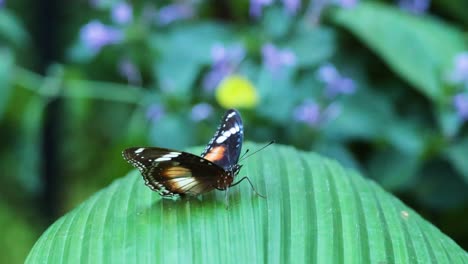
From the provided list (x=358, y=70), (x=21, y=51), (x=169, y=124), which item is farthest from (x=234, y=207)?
(x=21, y=51)

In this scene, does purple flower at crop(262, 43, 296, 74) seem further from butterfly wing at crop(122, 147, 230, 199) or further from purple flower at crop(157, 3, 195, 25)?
butterfly wing at crop(122, 147, 230, 199)

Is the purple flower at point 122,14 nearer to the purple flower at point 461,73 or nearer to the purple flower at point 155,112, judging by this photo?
the purple flower at point 155,112

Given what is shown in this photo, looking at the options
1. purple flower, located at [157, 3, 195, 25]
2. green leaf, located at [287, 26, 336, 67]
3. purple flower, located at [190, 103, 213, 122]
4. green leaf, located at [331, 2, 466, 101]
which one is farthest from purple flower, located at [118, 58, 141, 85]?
green leaf, located at [331, 2, 466, 101]

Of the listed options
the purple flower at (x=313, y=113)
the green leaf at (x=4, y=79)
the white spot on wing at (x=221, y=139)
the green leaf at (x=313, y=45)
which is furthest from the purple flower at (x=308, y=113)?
the green leaf at (x=4, y=79)

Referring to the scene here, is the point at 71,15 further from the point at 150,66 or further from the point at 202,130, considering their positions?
the point at 202,130

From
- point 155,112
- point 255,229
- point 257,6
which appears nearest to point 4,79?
point 155,112
